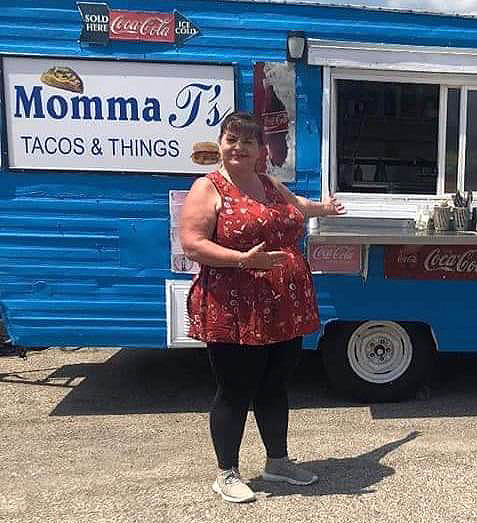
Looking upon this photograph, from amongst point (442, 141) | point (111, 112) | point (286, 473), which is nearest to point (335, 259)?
point (442, 141)

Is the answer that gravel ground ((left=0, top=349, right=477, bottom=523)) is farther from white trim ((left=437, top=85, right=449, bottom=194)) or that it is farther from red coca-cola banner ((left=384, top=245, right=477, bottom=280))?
white trim ((left=437, top=85, right=449, bottom=194))

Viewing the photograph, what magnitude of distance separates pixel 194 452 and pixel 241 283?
131cm

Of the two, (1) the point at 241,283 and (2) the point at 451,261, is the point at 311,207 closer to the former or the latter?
(1) the point at 241,283

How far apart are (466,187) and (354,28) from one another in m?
1.31

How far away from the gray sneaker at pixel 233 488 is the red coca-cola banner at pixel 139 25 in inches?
101

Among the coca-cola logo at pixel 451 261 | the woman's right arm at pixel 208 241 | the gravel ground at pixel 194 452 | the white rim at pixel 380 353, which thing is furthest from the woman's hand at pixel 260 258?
the white rim at pixel 380 353

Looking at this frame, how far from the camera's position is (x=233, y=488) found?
3125mm

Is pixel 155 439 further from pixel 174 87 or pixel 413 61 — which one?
pixel 413 61

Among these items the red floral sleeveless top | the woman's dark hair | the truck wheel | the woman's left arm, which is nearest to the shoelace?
the red floral sleeveless top

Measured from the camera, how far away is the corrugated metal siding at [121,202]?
4008mm

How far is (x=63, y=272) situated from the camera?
4133mm

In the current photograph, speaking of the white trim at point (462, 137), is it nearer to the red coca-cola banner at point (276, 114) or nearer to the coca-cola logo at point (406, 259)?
the coca-cola logo at point (406, 259)

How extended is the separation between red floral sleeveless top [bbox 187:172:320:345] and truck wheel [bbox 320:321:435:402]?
1497 mm

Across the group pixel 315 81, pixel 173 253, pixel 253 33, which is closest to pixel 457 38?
pixel 315 81
